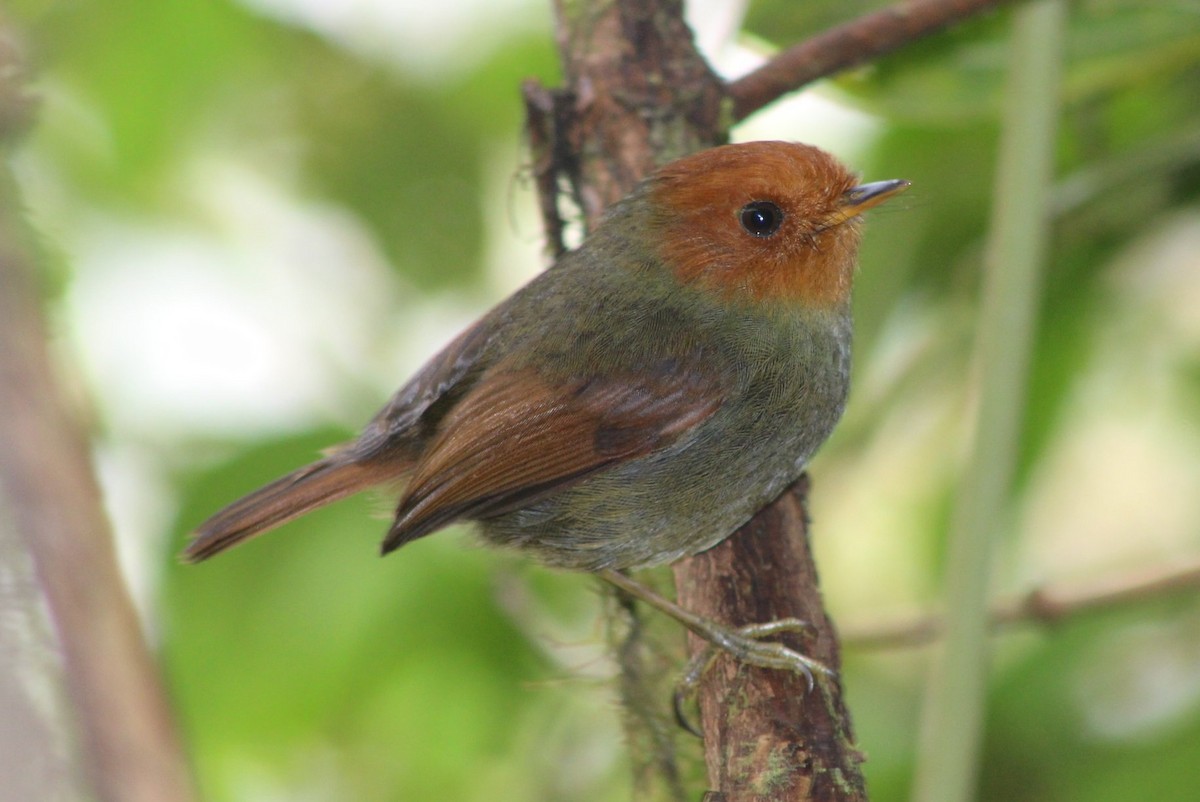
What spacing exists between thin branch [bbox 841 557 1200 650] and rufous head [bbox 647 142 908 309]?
0.89 meters

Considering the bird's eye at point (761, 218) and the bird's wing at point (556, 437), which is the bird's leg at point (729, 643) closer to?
the bird's wing at point (556, 437)

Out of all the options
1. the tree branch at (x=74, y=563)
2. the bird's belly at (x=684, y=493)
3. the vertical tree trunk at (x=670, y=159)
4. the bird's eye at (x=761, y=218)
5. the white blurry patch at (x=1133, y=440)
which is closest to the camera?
the tree branch at (x=74, y=563)

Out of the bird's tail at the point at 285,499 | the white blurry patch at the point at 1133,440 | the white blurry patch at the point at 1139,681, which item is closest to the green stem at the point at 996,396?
the white blurry patch at the point at 1139,681

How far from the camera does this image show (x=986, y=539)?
261 centimetres

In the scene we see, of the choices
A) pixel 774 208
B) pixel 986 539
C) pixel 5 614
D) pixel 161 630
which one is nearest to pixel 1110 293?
pixel 774 208

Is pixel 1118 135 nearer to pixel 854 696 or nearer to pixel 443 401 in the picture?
pixel 854 696

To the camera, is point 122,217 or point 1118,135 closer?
point 1118,135

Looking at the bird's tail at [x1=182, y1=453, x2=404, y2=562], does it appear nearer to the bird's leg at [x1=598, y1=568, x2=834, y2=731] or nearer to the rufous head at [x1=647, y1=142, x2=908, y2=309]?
the bird's leg at [x1=598, y1=568, x2=834, y2=731]

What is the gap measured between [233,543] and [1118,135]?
280 cm

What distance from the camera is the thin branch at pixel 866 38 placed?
129 inches

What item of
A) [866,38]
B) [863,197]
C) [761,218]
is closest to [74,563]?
[761,218]

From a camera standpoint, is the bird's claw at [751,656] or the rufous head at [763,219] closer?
the bird's claw at [751,656]

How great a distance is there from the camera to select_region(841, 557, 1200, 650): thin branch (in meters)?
3.17

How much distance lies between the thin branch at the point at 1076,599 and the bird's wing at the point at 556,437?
0.80 metres
